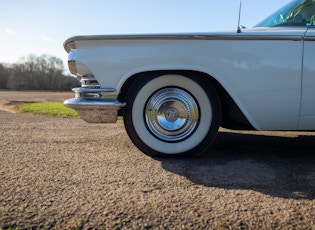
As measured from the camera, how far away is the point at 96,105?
A: 2.60m

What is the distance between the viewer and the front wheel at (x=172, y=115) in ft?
8.61

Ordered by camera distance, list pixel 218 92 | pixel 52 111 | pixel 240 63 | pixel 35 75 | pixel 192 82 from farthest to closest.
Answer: pixel 35 75
pixel 52 111
pixel 218 92
pixel 192 82
pixel 240 63

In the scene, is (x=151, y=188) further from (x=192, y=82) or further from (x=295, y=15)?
(x=295, y=15)

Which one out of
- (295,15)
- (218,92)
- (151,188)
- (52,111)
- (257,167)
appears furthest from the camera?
(52,111)

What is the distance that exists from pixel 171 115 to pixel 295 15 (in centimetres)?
170

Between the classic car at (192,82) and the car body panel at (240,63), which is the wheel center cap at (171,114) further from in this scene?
the car body panel at (240,63)

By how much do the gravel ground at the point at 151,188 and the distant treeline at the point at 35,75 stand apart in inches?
1760

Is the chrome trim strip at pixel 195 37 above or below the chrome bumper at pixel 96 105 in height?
above

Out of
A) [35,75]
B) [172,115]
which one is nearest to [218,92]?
[172,115]

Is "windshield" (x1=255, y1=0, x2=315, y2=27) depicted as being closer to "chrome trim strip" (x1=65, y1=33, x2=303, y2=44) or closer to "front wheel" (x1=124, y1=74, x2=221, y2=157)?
"chrome trim strip" (x1=65, y1=33, x2=303, y2=44)

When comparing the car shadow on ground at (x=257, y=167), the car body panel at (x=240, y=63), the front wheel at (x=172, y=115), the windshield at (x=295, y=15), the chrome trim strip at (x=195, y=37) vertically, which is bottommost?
the car shadow on ground at (x=257, y=167)

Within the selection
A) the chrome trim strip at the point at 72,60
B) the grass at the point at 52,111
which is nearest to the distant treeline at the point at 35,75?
the grass at the point at 52,111

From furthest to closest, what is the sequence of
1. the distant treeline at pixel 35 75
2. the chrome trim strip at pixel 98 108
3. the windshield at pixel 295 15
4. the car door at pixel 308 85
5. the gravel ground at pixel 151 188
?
1. the distant treeline at pixel 35 75
2. the windshield at pixel 295 15
3. the chrome trim strip at pixel 98 108
4. the car door at pixel 308 85
5. the gravel ground at pixel 151 188

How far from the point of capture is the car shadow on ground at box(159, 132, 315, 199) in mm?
Answer: 1957
